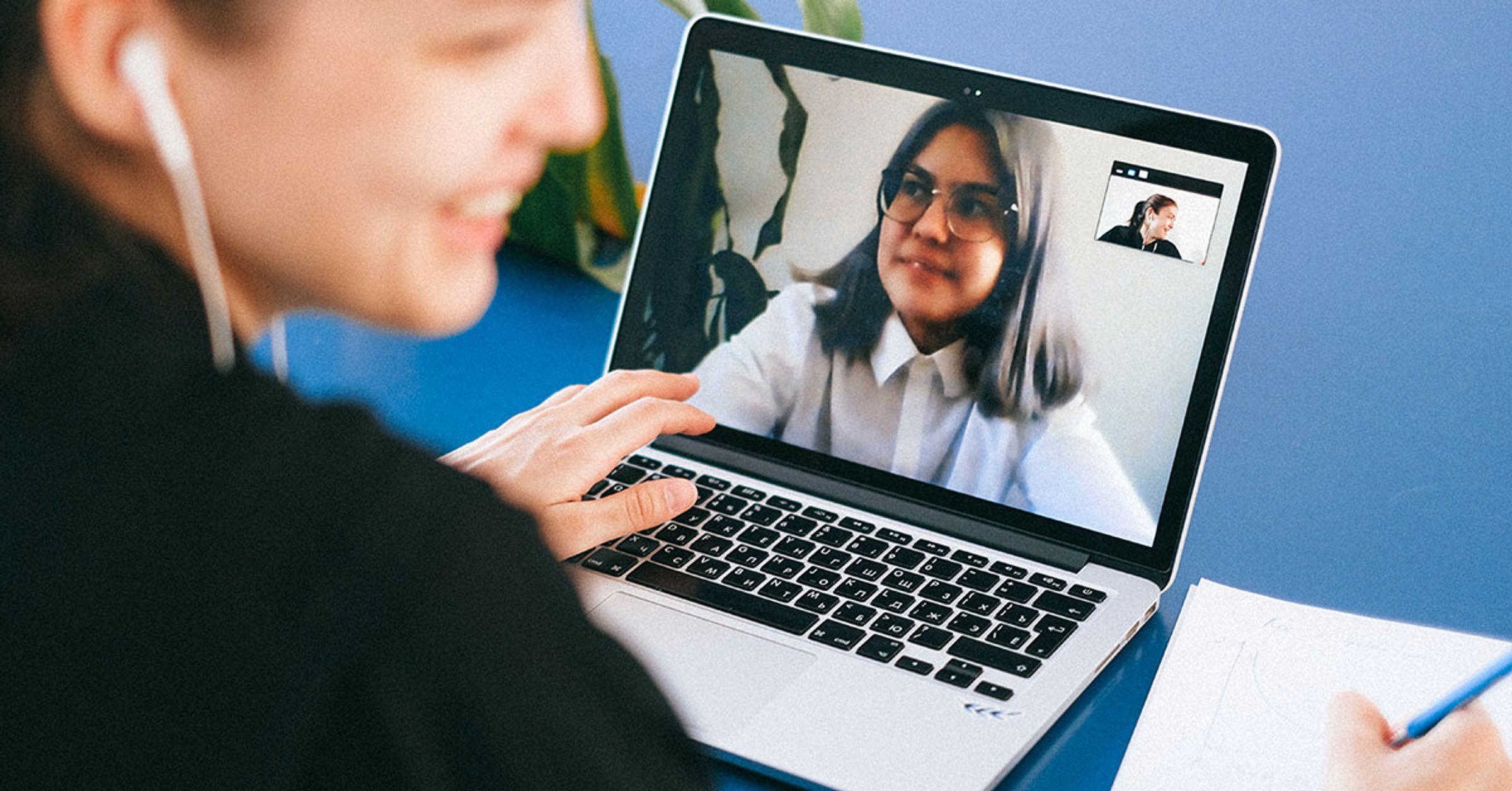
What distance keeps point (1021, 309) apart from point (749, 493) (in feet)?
0.63

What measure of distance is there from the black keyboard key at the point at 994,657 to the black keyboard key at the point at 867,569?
7cm

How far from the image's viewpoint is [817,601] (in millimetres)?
738

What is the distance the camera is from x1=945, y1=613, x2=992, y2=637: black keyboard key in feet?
2.34

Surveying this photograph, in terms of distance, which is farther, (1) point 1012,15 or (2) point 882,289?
(1) point 1012,15

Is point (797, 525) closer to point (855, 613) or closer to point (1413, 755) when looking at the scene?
point (855, 613)

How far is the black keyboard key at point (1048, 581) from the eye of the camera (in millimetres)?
760

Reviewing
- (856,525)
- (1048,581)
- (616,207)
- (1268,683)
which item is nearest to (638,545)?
(856,525)

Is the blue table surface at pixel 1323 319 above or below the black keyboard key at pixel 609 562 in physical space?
above

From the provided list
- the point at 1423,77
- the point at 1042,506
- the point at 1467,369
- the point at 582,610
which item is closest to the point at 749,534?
the point at 1042,506

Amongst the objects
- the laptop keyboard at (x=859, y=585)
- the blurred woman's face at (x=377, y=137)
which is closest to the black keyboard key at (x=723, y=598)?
the laptop keyboard at (x=859, y=585)

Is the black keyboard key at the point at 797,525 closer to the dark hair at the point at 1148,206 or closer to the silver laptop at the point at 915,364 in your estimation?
the silver laptop at the point at 915,364

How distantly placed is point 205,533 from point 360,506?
3cm

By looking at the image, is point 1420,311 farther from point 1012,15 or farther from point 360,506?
point 360,506

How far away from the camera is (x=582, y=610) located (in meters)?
0.35
